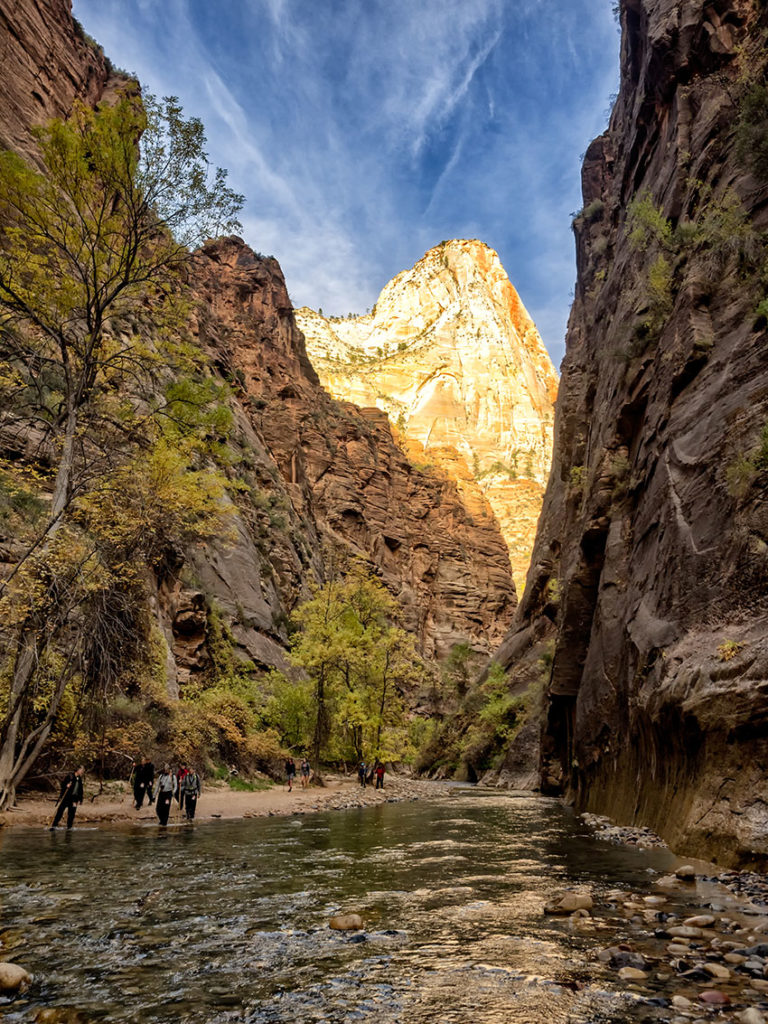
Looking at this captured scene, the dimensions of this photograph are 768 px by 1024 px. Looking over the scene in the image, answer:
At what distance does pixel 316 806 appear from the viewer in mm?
21359

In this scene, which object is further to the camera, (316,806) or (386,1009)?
(316,806)

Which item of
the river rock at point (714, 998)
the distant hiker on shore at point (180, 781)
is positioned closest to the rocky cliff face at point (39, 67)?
the distant hiker on shore at point (180, 781)

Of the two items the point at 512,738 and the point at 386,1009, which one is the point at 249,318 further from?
the point at 386,1009

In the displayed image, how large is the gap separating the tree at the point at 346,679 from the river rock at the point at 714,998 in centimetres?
2751

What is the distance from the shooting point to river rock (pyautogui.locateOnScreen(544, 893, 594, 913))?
6.29 metres

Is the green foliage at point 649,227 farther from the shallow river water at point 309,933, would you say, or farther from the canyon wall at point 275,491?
the shallow river water at point 309,933

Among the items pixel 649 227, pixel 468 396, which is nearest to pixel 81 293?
pixel 649 227

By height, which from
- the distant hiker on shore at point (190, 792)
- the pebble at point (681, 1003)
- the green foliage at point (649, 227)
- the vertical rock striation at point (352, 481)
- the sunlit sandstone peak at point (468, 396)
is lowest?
the distant hiker on shore at point (190, 792)

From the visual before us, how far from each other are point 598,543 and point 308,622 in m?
16.8

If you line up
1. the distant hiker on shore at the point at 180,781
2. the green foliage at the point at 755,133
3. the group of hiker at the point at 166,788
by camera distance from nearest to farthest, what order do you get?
the green foliage at the point at 755,133
the group of hiker at the point at 166,788
the distant hiker on shore at the point at 180,781

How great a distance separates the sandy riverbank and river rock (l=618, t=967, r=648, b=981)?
12.5 meters

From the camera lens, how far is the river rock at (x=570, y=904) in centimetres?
629

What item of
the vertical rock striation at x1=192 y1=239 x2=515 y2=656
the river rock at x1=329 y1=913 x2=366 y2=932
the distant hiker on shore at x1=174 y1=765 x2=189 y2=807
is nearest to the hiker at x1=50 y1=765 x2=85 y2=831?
the distant hiker on shore at x1=174 y1=765 x2=189 y2=807

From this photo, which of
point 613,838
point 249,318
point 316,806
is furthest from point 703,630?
point 249,318
